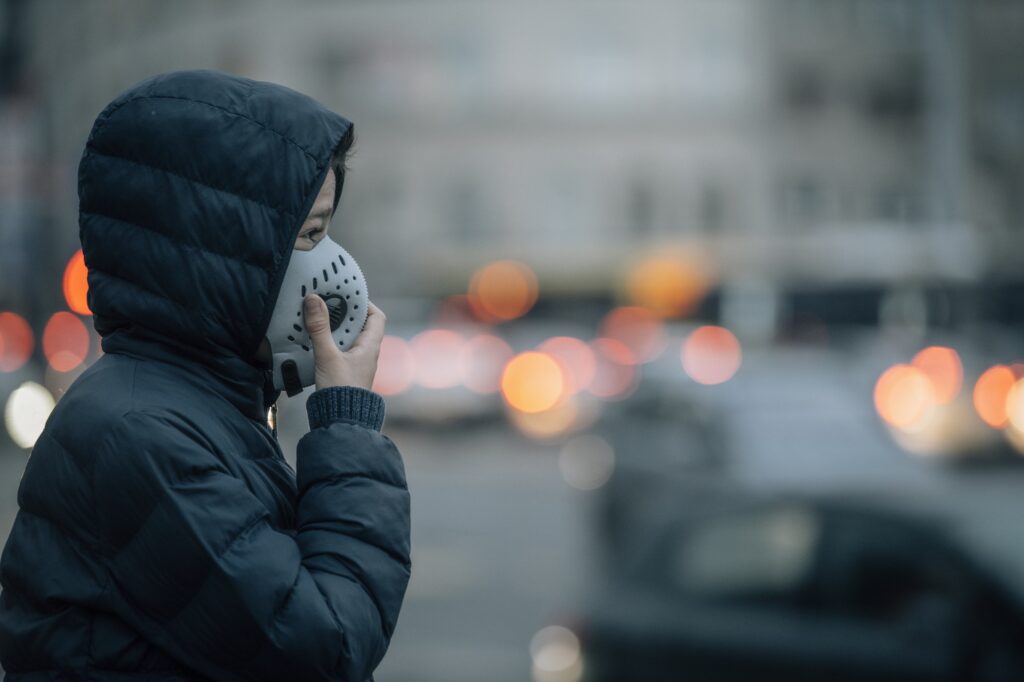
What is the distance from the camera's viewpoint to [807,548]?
552 centimetres

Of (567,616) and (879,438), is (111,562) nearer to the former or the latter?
(567,616)

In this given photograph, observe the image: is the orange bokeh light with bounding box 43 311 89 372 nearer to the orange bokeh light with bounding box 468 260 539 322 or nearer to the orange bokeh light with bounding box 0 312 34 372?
the orange bokeh light with bounding box 0 312 34 372

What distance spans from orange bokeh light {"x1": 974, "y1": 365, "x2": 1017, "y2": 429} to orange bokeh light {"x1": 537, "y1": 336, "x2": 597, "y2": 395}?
11230mm

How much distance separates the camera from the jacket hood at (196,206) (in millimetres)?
1882

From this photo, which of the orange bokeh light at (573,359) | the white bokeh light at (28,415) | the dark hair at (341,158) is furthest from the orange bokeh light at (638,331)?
the dark hair at (341,158)

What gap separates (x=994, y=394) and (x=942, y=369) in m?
1.64

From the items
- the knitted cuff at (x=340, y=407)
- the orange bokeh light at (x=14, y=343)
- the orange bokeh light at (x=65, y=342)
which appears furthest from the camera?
the orange bokeh light at (x=14, y=343)

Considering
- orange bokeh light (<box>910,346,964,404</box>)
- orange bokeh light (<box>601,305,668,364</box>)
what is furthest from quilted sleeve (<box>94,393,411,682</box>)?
orange bokeh light (<box>601,305,668,364</box>)

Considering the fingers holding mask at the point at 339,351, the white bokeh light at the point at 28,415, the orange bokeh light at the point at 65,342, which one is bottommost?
the orange bokeh light at the point at 65,342

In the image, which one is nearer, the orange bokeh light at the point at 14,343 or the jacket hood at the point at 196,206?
the jacket hood at the point at 196,206

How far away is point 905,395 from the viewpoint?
1398cm

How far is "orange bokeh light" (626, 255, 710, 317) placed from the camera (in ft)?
135

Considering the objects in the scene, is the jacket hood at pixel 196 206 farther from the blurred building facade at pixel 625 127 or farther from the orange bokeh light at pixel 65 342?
the blurred building facade at pixel 625 127

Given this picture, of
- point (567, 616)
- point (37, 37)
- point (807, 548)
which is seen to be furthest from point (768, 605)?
point (37, 37)
